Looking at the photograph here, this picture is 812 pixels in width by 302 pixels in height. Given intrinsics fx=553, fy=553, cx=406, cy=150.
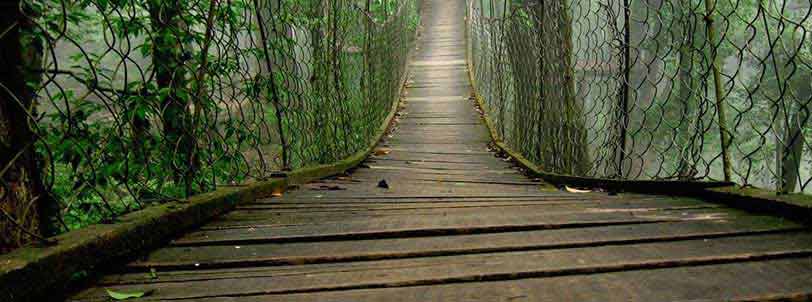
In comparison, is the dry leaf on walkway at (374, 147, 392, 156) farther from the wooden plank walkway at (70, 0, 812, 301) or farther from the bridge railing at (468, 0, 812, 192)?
the wooden plank walkway at (70, 0, 812, 301)

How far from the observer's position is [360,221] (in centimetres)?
189

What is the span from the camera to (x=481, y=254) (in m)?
1.47

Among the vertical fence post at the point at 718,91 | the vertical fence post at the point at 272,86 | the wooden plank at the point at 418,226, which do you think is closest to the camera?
the wooden plank at the point at 418,226

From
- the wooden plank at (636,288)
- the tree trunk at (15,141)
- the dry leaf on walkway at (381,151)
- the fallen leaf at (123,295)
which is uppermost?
the tree trunk at (15,141)

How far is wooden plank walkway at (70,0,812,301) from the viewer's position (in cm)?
122

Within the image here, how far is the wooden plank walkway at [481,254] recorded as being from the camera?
122 cm

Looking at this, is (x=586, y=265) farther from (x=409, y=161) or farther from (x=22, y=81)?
(x=409, y=161)

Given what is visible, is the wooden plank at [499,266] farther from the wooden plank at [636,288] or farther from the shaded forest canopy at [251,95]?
the shaded forest canopy at [251,95]

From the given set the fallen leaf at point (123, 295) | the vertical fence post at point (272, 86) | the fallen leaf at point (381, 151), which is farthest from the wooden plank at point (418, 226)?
the fallen leaf at point (381, 151)

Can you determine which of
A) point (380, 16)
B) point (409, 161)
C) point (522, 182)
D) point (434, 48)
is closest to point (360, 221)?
point (522, 182)

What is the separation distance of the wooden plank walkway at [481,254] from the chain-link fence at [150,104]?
1.07 ft

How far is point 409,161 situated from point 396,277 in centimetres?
401

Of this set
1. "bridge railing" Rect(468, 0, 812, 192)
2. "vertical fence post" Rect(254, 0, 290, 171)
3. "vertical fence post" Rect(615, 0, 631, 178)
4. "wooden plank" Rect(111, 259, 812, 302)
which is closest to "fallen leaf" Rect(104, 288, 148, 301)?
"wooden plank" Rect(111, 259, 812, 302)

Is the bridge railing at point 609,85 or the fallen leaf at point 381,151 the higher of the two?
the bridge railing at point 609,85
